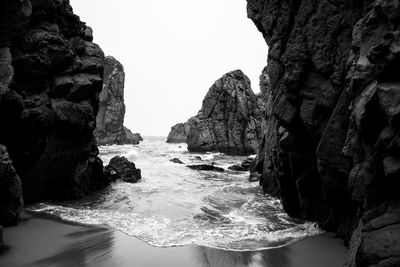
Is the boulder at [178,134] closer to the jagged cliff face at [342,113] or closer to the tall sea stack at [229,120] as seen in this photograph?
the tall sea stack at [229,120]

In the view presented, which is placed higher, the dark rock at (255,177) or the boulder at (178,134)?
the boulder at (178,134)

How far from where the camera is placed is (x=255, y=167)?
28.8 meters

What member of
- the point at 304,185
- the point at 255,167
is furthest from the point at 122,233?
the point at 255,167

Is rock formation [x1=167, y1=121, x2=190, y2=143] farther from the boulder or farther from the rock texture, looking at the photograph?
the rock texture

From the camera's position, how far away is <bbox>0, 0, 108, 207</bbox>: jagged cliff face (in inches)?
539

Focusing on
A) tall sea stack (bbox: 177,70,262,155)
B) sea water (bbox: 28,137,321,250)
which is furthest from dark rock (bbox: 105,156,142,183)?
tall sea stack (bbox: 177,70,262,155)

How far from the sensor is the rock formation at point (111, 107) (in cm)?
9350

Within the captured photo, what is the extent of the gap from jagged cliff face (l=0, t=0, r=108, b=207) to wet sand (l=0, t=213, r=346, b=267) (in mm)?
4717

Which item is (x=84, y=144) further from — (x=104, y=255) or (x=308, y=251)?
(x=308, y=251)

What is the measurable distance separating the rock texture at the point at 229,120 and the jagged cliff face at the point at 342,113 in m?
42.9

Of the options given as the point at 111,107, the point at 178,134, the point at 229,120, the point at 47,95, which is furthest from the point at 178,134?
the point at 47,95

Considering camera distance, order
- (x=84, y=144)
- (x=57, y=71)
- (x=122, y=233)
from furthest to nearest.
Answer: (x=84, y=144), (x=57, y=71), (x=122, y=233)

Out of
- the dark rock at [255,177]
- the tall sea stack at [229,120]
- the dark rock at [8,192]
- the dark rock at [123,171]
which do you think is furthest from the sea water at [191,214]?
the tall sea stack at [229,120]

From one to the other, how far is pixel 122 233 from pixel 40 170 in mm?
7040
